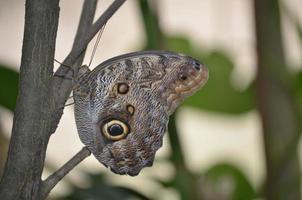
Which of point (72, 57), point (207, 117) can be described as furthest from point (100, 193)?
point (207, 117)

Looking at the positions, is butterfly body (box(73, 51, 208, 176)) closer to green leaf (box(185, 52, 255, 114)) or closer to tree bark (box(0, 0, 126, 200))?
tree bark (box(0, 0, 126, 200))

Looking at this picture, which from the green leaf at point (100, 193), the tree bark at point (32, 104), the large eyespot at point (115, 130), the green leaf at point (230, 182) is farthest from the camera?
the green leaf at point (230, 182)

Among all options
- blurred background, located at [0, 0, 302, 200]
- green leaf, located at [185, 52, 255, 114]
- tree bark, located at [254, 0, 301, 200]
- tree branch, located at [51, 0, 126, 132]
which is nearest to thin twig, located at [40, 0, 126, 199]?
tree branch, located at [51, 0, 126, 132]

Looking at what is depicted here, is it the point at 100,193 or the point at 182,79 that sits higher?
the point at 182,79

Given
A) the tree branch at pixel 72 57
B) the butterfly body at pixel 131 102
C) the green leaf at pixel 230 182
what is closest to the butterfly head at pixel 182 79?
the butterfly body at pixel 131 102

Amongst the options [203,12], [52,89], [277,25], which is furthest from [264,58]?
[203,12]

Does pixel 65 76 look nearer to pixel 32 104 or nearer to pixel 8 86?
pixel 32 104

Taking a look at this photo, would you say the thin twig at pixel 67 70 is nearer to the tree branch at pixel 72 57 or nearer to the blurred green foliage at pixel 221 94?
Answer: the tree branch at pixel 72 57
